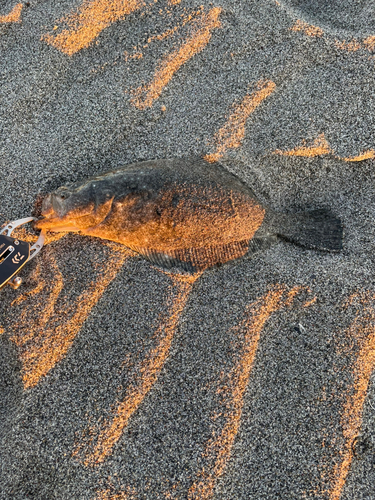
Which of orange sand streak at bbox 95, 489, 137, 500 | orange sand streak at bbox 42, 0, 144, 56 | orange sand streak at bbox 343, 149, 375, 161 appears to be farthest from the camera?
orange sand streak at bbox 42, 0, 144, 56

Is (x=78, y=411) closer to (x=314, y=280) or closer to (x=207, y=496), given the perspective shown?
(x=207, y=496)

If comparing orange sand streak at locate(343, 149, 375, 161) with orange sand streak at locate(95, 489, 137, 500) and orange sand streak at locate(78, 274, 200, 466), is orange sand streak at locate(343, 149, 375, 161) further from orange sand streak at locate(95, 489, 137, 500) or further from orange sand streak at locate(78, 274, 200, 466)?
orange sand streak at locate(95, 489, 137, 500)

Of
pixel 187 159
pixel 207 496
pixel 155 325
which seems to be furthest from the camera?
pixel 187 159

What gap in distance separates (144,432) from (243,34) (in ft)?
9.70

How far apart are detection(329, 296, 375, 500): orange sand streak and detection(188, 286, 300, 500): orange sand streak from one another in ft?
1.52

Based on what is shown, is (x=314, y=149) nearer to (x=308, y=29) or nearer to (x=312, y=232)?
(x=312, y=232)

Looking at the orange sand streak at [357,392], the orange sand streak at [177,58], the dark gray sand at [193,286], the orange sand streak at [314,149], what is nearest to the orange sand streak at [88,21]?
the dark gray sand at [193,286]

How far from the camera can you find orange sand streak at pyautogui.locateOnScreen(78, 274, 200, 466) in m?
2.00

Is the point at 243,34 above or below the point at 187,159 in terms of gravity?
above

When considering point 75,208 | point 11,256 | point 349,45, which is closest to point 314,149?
point 349,45

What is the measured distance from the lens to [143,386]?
6.98ft

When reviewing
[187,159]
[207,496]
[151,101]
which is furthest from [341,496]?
[151,101]

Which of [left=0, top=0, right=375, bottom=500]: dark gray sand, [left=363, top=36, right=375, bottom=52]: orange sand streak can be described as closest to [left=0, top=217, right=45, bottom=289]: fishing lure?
[left=0, top=0, right=375, bottom=500]: dark gray sand

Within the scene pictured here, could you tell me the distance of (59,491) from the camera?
6.40 ft
